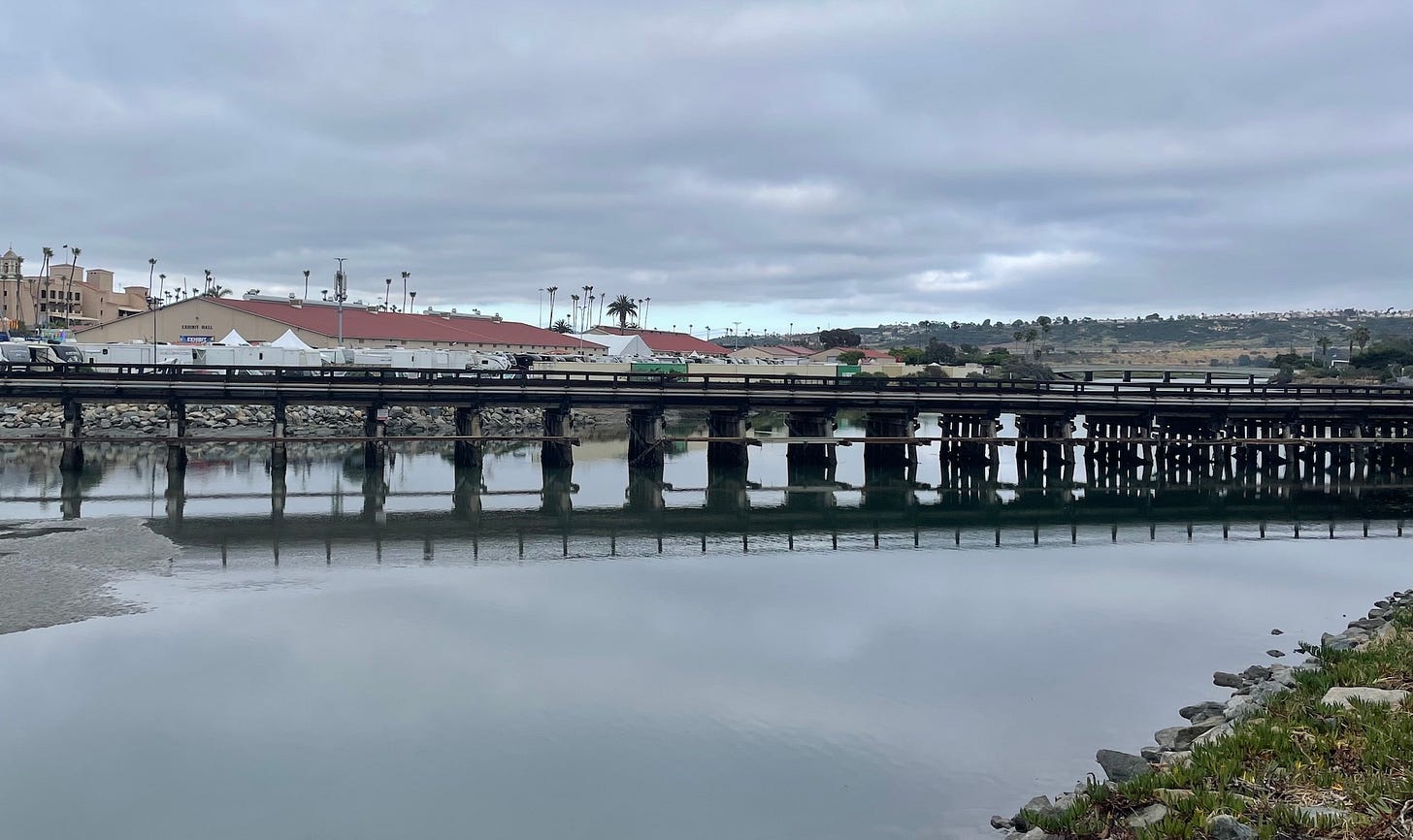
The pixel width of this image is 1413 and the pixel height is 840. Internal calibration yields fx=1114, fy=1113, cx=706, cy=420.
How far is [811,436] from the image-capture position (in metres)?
46.6

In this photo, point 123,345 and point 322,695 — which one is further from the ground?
point 123,345

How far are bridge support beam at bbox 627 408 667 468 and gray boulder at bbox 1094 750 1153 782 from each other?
31.2 meters

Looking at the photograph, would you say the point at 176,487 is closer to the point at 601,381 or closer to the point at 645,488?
the point at 601,381

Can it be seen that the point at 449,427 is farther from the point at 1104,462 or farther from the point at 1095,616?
the point at 1095,616

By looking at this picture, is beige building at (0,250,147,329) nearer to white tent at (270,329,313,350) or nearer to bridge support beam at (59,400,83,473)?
white tent at (270,329,313,350)

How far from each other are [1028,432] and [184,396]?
113 feet

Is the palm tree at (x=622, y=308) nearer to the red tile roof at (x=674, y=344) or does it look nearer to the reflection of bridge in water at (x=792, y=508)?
the red tile roof at (x=674, y=344)

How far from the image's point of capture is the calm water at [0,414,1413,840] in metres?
12.5

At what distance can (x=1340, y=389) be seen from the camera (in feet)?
181

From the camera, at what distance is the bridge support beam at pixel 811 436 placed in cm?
4569

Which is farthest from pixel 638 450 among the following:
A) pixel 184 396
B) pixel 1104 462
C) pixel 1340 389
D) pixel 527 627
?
pixel 1340 389

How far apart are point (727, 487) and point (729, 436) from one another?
151 inches

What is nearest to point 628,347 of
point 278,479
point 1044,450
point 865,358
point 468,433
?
point 865,358

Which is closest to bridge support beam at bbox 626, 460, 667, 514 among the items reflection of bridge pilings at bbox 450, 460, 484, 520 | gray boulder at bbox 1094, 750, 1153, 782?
reflection of bridge pilings at bbox 450, 460, 484, 520
